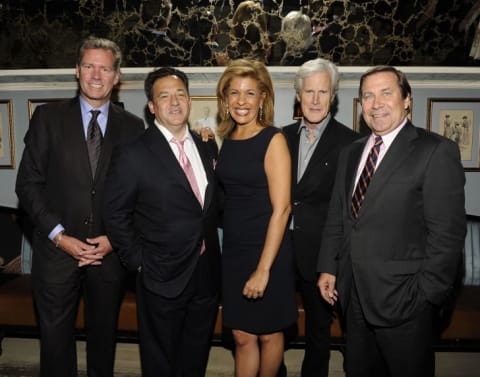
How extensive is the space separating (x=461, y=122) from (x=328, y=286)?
2113 mm

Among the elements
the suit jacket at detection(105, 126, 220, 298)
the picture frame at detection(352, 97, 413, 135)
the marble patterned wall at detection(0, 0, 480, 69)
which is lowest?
the suit jacket at detection(105, 126, 220, 298)

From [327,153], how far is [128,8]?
2133mm

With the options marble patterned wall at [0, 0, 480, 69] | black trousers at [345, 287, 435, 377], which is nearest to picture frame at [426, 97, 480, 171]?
marble patterned wall at [0, 0, 480, 69]

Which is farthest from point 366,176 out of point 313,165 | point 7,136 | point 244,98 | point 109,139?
point 7,136

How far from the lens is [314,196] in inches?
94.5

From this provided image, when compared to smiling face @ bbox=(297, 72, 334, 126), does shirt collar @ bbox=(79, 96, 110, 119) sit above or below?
below

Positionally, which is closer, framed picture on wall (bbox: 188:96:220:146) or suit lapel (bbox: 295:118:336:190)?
suit lapel (bbox: 295:118:336:190)

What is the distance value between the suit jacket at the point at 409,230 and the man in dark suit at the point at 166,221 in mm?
704

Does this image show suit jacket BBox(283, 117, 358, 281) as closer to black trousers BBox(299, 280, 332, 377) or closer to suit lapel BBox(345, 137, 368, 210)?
black trousers BBox(299, 280, 332, 377)

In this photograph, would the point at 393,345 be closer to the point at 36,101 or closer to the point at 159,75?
the point at 159,75

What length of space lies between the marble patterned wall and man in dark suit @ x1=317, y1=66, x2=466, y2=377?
1.69 m

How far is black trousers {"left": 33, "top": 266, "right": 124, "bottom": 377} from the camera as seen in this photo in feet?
7.75

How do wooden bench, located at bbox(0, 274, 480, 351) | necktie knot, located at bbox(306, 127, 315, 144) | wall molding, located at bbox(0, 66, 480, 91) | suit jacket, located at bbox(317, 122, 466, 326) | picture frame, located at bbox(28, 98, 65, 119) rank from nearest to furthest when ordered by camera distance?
suit jacket, located at bbox(317, 122, 466, 326) → necktie knot, located at bbox(306, 127, 315, 144) → wooden bench, located at bbox(0, 274, 480, 351) → wall molding, located at bbox(0, 66, 480, 91) → picture frame, located at bbox(28, 98, 65, 119)

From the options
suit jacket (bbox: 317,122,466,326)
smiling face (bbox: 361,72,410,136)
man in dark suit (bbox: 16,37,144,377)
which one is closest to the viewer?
suit jacket (bbox: 317,122,466,326)
